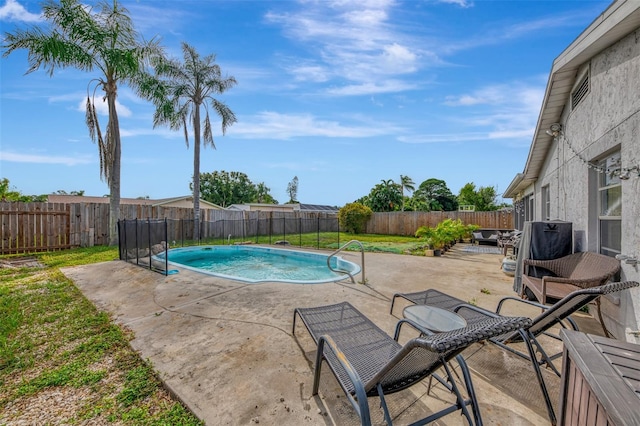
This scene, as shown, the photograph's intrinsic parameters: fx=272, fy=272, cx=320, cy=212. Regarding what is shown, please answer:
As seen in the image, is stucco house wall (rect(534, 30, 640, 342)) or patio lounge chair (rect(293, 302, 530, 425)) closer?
patio lounge chair (rect(293, 302, 530, 425))

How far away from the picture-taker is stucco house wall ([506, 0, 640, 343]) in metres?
2.72

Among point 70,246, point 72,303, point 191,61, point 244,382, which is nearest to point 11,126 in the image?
point 70,246

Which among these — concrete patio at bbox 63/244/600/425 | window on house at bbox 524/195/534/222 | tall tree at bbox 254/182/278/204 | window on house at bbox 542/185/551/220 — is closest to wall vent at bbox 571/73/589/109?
window on house at bbox 542/185/551/220

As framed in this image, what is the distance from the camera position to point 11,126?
412 inches

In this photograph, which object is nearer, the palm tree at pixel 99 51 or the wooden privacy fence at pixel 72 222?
the palm tree at pixel 99 51

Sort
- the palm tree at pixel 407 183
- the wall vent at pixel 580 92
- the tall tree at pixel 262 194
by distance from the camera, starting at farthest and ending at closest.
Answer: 1. the tall tree at pixel 262 194
2. the palm tree at pixel 407 183
3. the wall vent at pixel 580 92

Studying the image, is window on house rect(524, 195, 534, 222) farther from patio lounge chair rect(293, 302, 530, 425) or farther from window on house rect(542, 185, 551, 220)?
patio lounge chair rect(293, 302, 530, 425)

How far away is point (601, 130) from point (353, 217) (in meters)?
15.8

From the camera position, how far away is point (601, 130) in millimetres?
3480

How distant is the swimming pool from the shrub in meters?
9.35

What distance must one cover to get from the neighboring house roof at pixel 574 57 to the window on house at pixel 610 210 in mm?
1348

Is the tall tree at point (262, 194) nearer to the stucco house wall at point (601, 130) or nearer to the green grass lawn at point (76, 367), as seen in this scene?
the green grass lawn at point (76, 367)

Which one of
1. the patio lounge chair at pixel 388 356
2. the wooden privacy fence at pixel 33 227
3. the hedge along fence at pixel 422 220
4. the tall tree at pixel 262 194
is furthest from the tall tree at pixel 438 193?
the patio lounge chair at pixel 388 356

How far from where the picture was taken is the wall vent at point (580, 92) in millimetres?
3988
